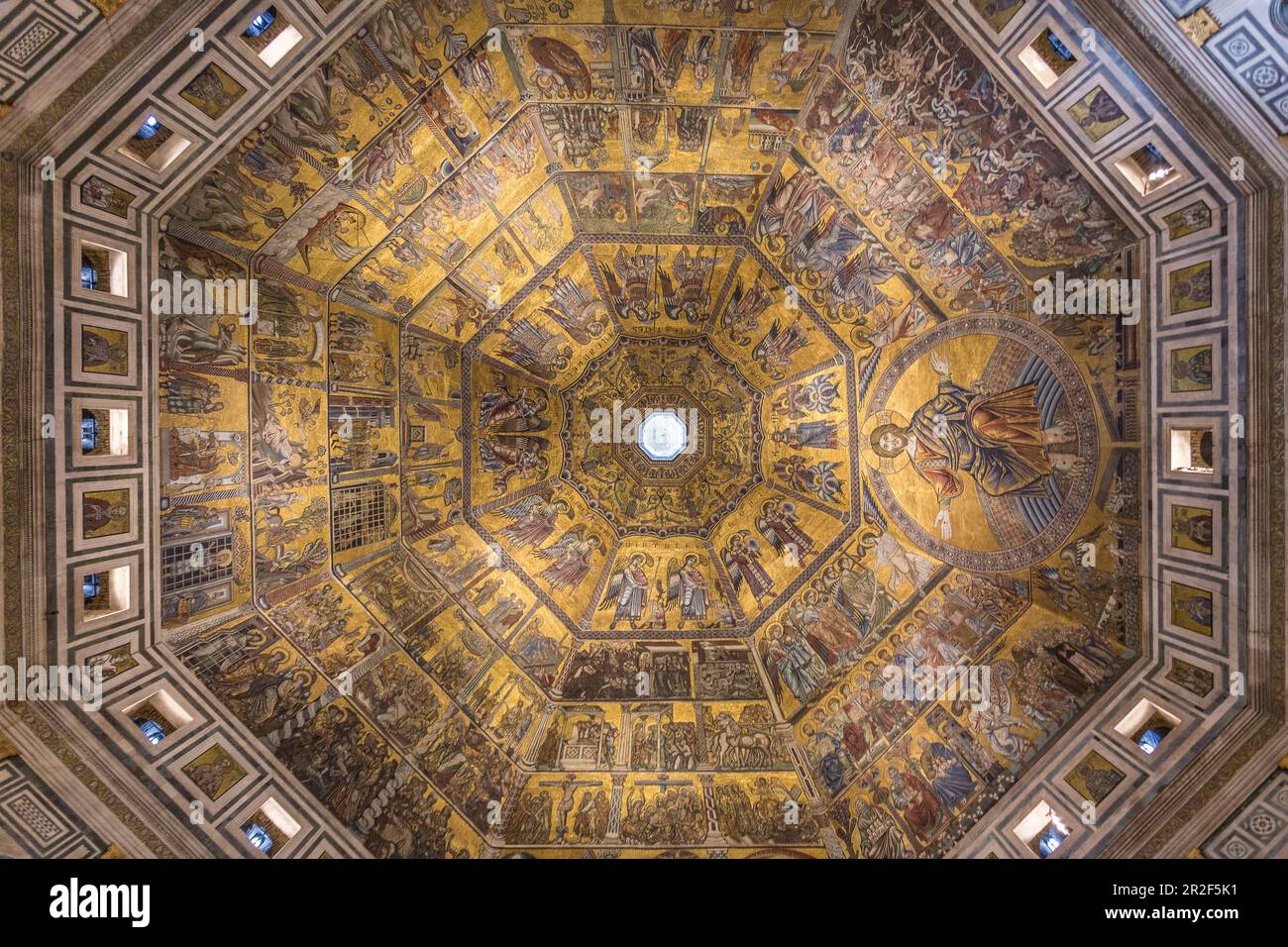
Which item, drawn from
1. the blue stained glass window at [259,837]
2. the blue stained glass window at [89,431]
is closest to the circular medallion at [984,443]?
the blue stained glass window at [259,837]

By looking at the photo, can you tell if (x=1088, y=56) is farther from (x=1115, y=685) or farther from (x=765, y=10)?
(x=1115, y=685)

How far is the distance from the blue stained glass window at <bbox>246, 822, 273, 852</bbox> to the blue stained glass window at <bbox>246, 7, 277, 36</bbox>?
37.2 feet

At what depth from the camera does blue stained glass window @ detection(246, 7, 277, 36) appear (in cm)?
738

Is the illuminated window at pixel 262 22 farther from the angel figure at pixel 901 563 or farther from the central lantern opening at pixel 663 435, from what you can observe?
the angel figure at pixel 901 563

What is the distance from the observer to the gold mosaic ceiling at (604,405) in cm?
888

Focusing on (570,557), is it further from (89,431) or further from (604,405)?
(89,431)

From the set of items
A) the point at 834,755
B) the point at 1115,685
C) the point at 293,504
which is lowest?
the point at 834,755

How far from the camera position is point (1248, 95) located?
22.2ft

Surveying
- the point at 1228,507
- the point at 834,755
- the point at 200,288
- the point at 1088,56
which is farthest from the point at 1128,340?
the point at 200,288

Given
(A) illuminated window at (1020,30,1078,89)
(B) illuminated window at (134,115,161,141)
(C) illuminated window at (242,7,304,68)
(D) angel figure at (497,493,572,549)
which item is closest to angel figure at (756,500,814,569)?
(D) angel figure at (497,493,572,549)

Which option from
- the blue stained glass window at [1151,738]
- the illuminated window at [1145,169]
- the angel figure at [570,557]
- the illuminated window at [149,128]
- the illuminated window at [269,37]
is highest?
the illuminated window at [269,37]

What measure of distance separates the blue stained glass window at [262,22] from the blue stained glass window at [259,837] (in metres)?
11.3

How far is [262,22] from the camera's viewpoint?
24.4 feet
